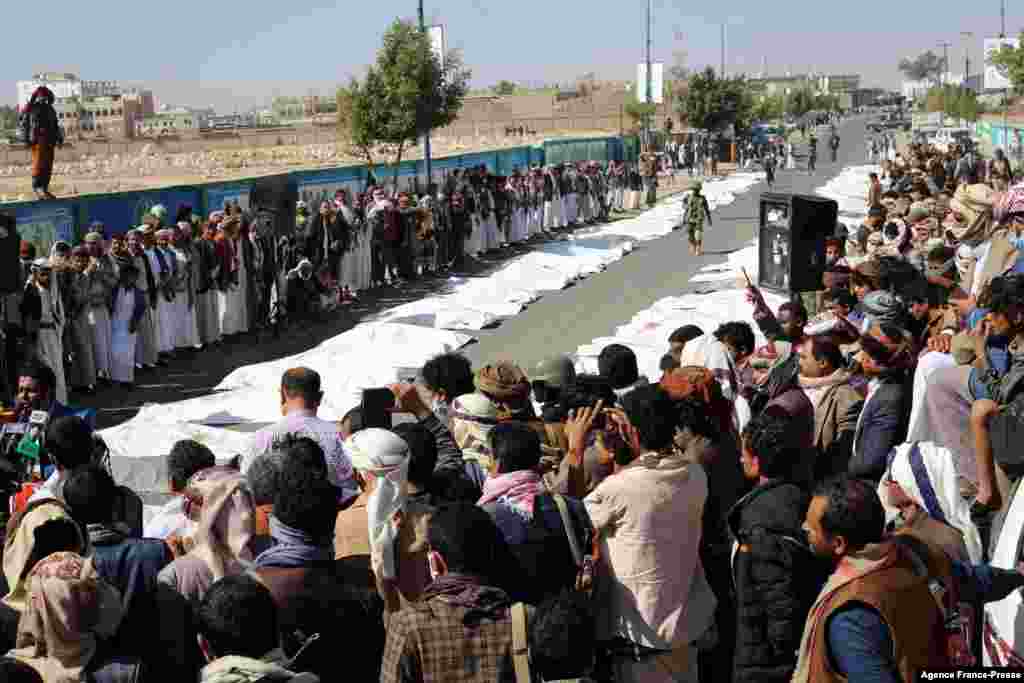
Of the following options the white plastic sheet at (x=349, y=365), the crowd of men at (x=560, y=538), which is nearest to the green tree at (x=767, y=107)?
the white plastic sheet at (x=349, y=365)

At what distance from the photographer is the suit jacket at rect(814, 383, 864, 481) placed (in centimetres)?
679

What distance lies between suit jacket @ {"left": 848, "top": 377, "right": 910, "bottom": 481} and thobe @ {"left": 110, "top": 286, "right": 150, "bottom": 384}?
9687 millimetres

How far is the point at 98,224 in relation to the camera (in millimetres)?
15258

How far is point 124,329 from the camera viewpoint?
14586 millimetres

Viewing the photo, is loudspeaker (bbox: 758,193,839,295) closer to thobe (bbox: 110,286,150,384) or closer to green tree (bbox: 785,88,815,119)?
thobe (bbox: 110,286,150,384)

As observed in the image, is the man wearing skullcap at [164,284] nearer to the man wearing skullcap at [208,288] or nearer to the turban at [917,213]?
the man wearing skullcap at [208,288]

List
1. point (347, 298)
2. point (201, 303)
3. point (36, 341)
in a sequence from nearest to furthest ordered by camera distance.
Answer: point (36, 341) < point (201, 303) < point (347, 298)

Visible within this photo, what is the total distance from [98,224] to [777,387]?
10.1m

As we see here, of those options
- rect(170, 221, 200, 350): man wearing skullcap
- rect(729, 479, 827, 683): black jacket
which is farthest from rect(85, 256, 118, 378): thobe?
rect(729, 479, 827, 683): black jacket

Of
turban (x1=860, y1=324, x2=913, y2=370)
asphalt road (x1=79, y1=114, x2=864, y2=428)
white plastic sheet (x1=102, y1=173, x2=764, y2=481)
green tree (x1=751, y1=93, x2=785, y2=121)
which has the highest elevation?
green tree (x1=751, y1=93, x2=785, y2=121)

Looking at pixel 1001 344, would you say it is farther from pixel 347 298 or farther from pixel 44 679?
pixel 347 298

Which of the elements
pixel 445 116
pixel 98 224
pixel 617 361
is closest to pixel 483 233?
pixel 445 116

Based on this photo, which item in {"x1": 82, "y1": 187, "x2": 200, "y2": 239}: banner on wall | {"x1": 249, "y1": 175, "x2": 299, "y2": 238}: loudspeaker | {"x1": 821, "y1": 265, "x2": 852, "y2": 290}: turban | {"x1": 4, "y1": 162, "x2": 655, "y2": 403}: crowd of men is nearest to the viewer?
→ {"x1": 821, "y1": 265, "x2": 852, "y2": 290}: turban

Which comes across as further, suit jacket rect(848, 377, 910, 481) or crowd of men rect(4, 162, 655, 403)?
crowd of men rect(4, 162, 655, 403)
